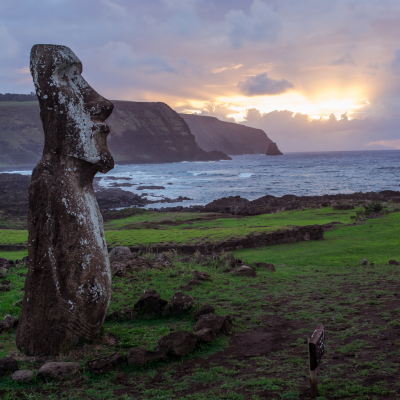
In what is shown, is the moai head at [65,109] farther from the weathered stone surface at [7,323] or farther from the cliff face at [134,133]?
the cliff face at [134,133]

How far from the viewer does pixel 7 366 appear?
4637 mm

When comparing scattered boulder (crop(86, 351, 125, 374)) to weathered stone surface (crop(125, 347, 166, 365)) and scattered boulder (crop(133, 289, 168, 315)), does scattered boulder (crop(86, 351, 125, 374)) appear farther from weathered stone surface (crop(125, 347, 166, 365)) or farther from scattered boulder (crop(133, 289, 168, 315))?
scattered boulder (crop(133, 289, 168, 315))

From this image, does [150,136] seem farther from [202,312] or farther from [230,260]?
[202,312]

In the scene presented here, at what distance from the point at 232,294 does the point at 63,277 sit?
13.3 feet

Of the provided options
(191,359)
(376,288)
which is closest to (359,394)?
(191,359)

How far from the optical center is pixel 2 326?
6211 millimetres

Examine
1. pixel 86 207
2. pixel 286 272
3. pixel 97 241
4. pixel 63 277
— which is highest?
pixel 86 207

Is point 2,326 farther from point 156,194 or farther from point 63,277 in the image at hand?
point 156,194

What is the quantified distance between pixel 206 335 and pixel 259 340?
2.71ft

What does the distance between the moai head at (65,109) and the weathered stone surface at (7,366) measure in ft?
9.18

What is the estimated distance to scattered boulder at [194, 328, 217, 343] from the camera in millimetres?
5398

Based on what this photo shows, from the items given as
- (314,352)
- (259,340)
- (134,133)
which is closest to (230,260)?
(259,340)

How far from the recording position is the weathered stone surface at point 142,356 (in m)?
4.82

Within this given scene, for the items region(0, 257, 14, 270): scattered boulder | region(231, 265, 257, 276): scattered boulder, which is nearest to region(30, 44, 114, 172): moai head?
region(231, 265, 257, 276): scattered boulder
